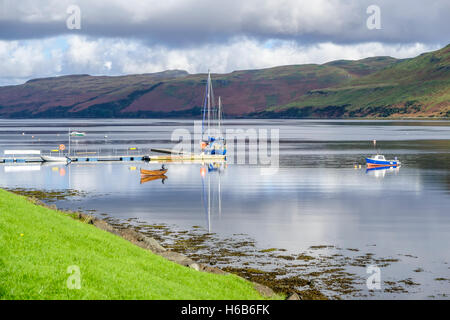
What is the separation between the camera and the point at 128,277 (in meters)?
16.3

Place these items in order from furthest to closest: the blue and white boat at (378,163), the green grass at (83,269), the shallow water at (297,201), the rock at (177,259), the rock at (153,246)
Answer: the blue and white boat at (378,163)
the shallow water at (297,201)
the rock at (153,246)
the rock at (177,259)
the green grass at (83,269)

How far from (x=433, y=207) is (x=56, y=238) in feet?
117

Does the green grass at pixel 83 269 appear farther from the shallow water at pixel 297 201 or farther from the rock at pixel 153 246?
the shallow water at pixel 297 201

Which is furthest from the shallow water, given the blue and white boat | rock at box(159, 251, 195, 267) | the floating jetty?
rock at box(159, 251, 195, 267)

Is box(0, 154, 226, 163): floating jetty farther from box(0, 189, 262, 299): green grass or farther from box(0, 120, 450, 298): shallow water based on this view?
box(0, 189, 262, 299): green grass

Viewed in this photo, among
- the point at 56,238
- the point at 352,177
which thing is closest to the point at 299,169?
the point at 352,177

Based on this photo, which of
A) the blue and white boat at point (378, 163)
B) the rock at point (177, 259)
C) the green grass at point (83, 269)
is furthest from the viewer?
Result: the blue and white boat at point (378, 163)

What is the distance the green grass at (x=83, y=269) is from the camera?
14.5m

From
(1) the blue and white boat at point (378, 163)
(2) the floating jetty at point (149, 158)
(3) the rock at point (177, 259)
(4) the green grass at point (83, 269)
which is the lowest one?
(3) the rock at point (177, 259)

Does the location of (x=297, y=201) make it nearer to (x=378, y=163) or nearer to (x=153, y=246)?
(x=153, y=246)

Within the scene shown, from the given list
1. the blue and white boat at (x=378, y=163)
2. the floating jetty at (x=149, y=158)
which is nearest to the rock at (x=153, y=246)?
the blue and white boat at (x=378, y=163)

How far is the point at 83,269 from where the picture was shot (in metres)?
16.1

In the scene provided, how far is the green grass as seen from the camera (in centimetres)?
1447

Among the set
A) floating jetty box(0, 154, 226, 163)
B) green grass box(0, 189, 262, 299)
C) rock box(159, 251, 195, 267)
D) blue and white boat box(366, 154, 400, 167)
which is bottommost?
rock box(159, 251, 195, 267)
